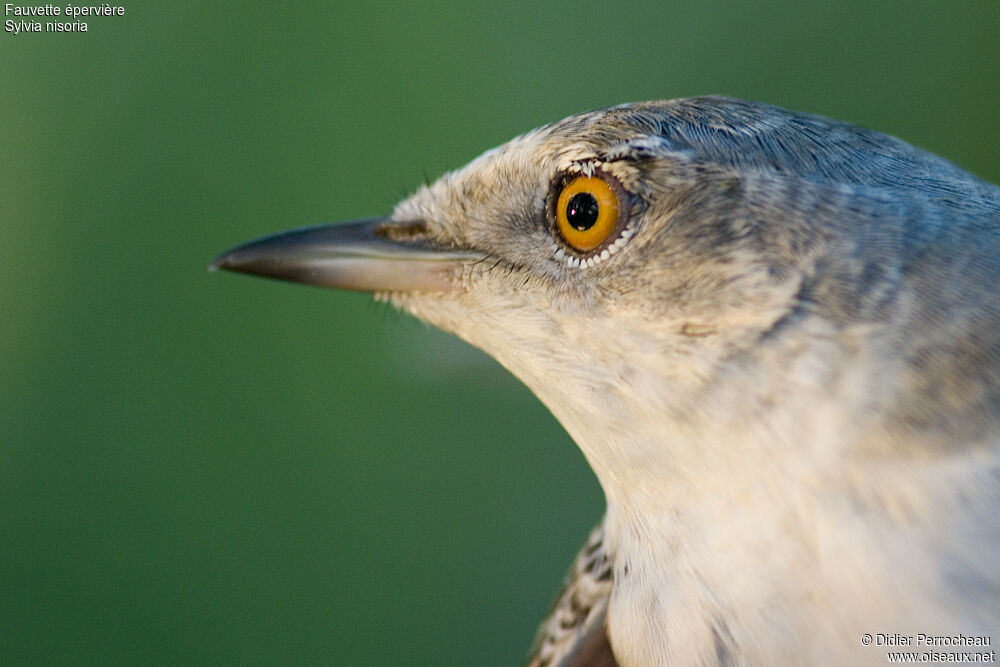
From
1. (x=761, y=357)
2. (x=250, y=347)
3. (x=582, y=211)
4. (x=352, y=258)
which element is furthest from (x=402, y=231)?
(x=250, y=347)

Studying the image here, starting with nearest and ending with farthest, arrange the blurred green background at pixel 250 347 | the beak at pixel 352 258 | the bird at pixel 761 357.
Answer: the bird at pixel 761 357 < the beak at pixel 352 258 < the blurred green background at pixel 250 347

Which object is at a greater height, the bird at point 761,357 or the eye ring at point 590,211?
the eye ring at point 590,211

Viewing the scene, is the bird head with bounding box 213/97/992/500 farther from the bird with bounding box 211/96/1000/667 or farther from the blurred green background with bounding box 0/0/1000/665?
the blurred green background with bounding box 0/0/1000/665

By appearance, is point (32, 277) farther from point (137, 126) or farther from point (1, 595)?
point (1, 595)

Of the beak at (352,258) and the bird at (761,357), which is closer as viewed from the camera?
the bird at (761,357)

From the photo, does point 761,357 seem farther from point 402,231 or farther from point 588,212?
point 402,231

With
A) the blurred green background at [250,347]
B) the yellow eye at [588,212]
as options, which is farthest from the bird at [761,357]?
the blurred green background at [250,347]

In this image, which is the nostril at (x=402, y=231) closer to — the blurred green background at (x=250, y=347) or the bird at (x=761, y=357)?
the bird at (x=761, y=357)

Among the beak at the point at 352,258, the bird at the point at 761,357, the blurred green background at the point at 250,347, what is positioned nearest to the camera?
the bird at the point at 761,357
